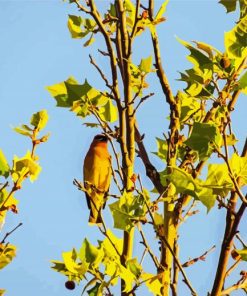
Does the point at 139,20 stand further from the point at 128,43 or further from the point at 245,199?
the point at 245,199

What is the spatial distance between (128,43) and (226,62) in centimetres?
57

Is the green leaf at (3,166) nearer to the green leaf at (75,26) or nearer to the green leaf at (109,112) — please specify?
the green leaf at (109,112)

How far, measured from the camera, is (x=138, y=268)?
7.10 feet

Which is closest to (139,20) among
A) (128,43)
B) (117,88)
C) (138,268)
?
(128,43)

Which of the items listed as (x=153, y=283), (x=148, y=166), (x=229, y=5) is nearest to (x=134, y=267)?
(x=153, y=283)

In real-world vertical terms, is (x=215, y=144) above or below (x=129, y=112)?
below

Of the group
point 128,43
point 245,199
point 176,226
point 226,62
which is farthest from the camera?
point 128,43

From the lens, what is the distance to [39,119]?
246 centimetres

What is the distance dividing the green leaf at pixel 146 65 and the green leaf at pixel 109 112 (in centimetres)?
20

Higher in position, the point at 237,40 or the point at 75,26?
the point at 75,26

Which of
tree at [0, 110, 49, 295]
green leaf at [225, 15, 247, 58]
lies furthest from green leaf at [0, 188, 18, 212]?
green leaf at [225, 15, 247, 58]

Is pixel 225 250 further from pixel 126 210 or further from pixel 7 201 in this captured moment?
pixel 7 201

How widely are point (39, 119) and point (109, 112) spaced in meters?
0.34

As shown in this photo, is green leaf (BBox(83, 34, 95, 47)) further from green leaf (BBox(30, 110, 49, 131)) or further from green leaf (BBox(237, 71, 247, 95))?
green leaf (BBox(237, 71, 247, 95))
